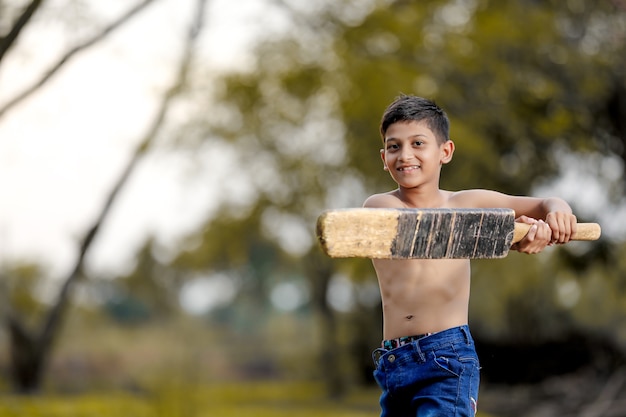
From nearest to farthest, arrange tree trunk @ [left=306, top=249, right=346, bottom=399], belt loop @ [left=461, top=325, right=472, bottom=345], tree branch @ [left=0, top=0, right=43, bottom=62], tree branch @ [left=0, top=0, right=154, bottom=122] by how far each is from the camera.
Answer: belt loop @ [left=461, top=325, right=472, bottom=345], tree branch @ [left=0, top=0, right=43, bottom=62], tree branch @ [left=0, top=0, right=154, bottom=122], tree trunk @ [left=306, top=249, right=346, bottom=399]

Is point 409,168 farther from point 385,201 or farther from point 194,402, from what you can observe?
point 194,402

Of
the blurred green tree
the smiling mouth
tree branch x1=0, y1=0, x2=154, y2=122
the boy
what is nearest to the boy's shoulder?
the boy

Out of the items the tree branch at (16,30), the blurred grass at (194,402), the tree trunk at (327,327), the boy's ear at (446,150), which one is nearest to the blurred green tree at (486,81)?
the tree trunk at (327,327)

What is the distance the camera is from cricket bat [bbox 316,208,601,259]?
8.34 ft

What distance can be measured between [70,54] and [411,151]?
4751 millimetres

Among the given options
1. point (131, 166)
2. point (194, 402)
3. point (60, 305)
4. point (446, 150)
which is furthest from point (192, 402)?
point (446, 150)

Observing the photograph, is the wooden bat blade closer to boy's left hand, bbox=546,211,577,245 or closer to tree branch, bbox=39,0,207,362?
boy's left hand, bbox=546,211,577,245

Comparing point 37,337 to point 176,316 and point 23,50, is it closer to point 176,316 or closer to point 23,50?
point 23,50

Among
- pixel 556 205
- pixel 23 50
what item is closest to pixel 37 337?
pixel 23 50

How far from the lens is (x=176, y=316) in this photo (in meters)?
22.4

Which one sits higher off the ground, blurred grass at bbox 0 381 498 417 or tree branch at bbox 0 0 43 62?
tree branch at bbox 0 0 43 62

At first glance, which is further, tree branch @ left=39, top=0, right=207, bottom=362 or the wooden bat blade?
tree branch @ left=39, top=0, right=207, bottom=362

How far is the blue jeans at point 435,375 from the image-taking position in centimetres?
307

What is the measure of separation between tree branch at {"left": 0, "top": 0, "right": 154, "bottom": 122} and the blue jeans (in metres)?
4.66
